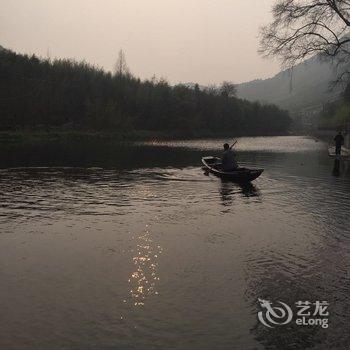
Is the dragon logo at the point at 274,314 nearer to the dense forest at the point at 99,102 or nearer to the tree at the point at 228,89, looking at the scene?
the dense forest at the point at 99,102

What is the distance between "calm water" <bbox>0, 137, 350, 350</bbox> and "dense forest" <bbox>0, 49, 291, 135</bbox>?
74032 millimetres

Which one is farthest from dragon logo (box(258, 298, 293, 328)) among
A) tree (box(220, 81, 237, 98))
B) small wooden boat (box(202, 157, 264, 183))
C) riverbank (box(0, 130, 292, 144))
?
tree (box(220, 81, 237, 98))

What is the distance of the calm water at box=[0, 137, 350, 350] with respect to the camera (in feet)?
26.8

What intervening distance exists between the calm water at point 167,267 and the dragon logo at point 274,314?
166 millimetres

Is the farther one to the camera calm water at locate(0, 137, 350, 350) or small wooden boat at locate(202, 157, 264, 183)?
small wooden boat at locate(202, 157, 264, 183)

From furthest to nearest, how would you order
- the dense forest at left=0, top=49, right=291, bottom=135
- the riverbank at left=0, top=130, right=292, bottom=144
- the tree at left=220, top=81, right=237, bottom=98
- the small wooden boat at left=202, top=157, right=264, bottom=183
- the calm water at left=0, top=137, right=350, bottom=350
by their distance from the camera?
the tree at left=220, top=81, right=237, bottom=98 < the dense forest at left=0, top=49, right=291, bottom=135 < the riverbank at left=0, top=130, right=292, bottom=144 < the small wooden boat at left=202, top=157, right=264, bottom=183 < the calm water at left=0, top=137, right=350, bottom=350

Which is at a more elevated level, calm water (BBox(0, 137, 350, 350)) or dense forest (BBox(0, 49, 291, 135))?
dense forest (BBox(0, 49, 291, 135))

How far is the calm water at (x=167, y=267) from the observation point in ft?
26.8

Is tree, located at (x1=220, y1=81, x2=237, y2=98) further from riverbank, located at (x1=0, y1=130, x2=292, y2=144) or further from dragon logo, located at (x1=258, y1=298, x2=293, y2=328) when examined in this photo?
dragon logo, located at (x1=258, y1=298, x2=293, y2=328)

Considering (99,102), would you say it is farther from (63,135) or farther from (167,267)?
(167,267)

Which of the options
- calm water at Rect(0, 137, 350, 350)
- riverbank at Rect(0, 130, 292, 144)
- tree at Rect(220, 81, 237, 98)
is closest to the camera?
calm water at Rect(0, 137, 350, 350)

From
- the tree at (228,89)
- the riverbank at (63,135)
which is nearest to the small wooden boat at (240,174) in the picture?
the riverbank at (63,135)

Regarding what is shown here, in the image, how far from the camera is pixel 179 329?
832 cm

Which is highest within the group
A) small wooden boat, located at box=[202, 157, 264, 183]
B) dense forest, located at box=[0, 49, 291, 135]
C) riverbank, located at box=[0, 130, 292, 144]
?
dense forest, located at box=[0, 49, 291, 135]
